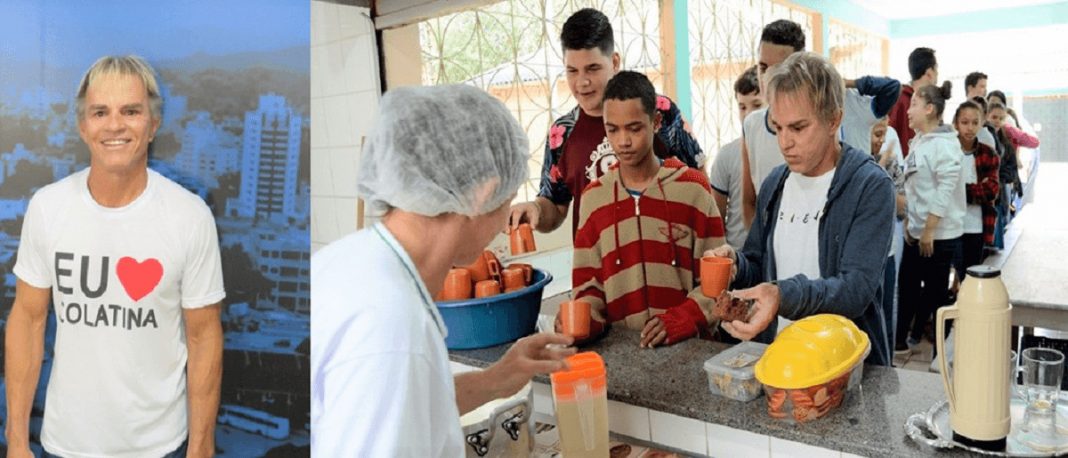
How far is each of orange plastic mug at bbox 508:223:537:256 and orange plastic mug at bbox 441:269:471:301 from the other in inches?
7.1

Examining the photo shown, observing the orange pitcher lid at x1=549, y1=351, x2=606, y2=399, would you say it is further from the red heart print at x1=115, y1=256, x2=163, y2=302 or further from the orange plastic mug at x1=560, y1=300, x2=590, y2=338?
the red heart print at x1=115, y1=256, x2=163, y2=302

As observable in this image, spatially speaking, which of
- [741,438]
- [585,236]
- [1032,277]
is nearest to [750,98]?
[1032,277]

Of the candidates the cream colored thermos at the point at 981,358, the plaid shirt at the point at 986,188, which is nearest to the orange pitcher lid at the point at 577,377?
the cream colored thermos at the point at 981,358

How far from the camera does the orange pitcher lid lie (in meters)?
1.31

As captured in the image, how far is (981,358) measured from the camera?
1150 mm

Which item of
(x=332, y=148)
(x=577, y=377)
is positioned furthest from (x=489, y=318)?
(x=332, y=148)

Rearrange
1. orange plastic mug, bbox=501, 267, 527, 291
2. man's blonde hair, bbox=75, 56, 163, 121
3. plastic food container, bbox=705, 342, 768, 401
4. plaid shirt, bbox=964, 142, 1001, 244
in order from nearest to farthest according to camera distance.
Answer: man's blonde hair, bbox=75, 56, 163, 121 < plastic food container, bbox=705, 342, 768, 401 < orange plastic mug, bbox=501, 267, 527, 291 < plaid shirt, bbox=964, 142, 1001, 244

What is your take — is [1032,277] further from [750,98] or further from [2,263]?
[2,263]

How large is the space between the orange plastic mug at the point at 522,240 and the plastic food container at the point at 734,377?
2.10ft

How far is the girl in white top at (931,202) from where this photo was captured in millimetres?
3857

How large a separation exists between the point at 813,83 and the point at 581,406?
2.74 feet

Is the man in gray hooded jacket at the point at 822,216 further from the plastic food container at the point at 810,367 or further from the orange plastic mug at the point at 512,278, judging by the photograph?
the orange plastic mug at the point at 512,278

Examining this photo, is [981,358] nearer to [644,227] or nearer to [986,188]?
[644,227]

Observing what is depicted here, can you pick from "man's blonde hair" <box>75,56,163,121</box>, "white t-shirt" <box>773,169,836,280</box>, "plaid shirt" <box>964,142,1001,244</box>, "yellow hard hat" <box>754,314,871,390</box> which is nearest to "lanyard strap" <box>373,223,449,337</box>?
"man's blonde hair" <box>75,56,163,121</box>
